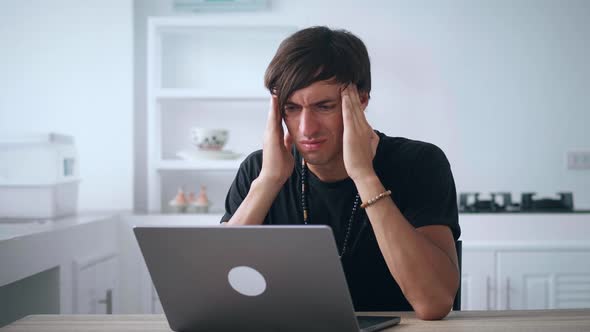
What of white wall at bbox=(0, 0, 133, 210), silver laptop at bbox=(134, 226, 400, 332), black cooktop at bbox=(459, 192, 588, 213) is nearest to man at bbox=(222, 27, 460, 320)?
silver laptop at bbox=(134, 226, 400, 332)

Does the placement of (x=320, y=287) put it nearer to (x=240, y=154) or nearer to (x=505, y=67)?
(x=240, y=154)

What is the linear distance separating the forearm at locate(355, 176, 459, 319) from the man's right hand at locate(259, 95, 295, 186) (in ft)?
0.91

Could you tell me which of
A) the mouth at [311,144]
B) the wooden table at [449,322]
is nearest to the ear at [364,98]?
the mouth at [311,144]

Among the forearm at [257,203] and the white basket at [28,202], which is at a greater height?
the forearm at [257,203]

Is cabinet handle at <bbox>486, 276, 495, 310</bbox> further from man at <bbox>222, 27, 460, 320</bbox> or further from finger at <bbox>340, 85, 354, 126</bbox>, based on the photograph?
finger at <bbox>340, 85, 354, 126</bbox>

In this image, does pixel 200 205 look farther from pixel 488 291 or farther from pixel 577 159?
pixel 577 159

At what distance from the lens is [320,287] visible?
0.96 meters

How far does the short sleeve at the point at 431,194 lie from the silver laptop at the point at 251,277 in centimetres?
41

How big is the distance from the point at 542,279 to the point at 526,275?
0.06 meters

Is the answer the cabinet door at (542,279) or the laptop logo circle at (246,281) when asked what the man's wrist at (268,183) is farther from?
the cabinet door at (542,279)

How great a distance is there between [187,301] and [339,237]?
1.88ft

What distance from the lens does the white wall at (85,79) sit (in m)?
2.90

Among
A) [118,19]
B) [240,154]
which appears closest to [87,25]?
[118,19]

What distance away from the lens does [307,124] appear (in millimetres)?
1468
